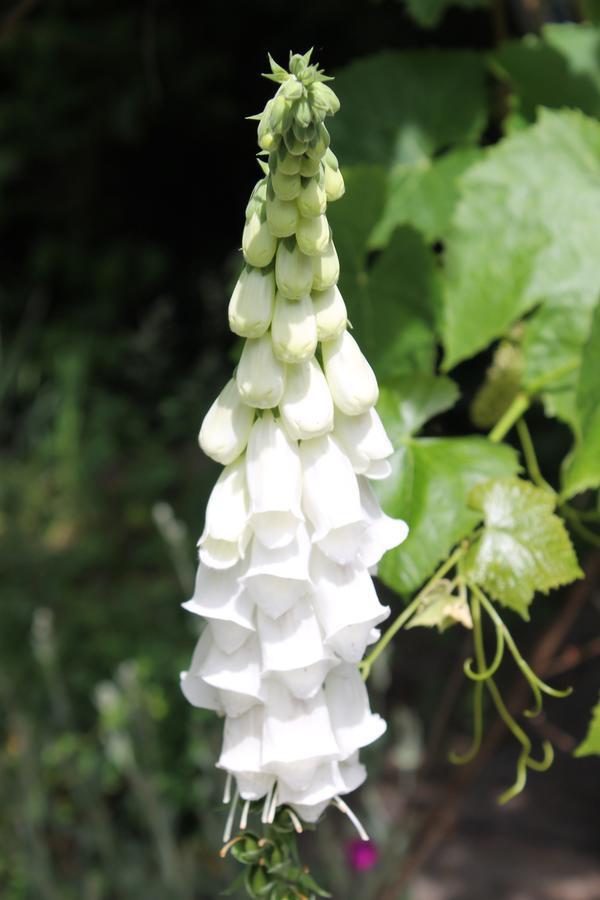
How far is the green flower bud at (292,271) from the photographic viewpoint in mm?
521

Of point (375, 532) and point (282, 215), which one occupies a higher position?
point (282, 215)

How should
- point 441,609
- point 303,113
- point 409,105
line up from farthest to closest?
point 409,105, point 441,609, point 303,113

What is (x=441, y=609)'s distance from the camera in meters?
0.66

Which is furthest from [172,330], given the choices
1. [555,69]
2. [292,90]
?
[292,90]

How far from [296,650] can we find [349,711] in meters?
0.07

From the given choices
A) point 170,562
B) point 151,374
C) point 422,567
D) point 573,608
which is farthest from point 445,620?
point 151,374

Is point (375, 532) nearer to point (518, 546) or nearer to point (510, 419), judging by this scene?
point (518, 546)

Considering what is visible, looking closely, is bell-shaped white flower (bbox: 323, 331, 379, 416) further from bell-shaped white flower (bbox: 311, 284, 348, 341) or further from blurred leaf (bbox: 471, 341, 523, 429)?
blurred leaf (bbox: 471, 341, 523, 429)

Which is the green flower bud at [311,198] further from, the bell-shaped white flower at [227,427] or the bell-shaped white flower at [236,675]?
the bell-shaped white flower at [236,675]

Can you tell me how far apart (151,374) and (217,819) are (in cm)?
196

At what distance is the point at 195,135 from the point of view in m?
2.97

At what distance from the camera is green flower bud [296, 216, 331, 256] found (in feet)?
1.66

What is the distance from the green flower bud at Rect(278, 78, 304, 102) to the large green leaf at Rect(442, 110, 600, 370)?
385 millimetres

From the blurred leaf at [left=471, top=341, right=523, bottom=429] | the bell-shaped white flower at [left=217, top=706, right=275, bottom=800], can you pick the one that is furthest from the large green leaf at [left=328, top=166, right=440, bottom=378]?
the bell-shaped white flower at [left=217, top=706, right=275, bottom=800]
